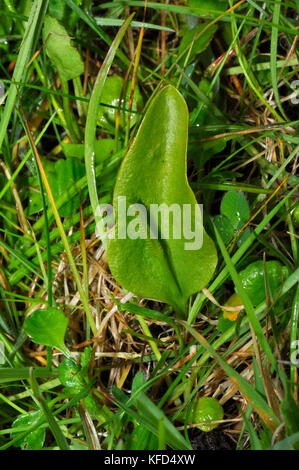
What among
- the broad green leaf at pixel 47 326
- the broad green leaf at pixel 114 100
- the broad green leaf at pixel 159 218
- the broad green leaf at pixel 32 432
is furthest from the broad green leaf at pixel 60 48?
the broad green leaf at pixel 32 432

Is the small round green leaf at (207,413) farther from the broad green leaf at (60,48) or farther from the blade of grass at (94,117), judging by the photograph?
the broad green leaf at (60,48)

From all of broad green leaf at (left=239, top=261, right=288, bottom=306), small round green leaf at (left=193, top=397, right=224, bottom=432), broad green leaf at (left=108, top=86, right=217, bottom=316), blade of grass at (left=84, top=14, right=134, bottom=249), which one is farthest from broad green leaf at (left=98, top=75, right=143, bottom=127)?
small round green leaf at (left=193, top=397, right=224, bottom=432)

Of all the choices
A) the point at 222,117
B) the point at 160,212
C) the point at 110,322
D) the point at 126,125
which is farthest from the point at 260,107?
the point at 110,322

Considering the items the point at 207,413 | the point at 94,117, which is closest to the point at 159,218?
the point at 94,117

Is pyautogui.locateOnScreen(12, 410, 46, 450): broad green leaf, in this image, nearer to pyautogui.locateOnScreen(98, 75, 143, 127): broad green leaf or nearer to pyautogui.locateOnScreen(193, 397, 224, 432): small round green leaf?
pyautogui.locateOnScreen(193, 397, 224, 432): small round green leaf

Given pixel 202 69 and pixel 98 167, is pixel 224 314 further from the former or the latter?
pixel 202 69

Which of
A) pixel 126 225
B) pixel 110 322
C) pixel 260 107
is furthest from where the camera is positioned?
pixel 260 107
